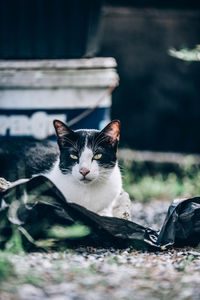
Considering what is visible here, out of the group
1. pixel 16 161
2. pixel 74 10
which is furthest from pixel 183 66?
pixel 16 161

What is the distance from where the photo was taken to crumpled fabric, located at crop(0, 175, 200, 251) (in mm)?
2146

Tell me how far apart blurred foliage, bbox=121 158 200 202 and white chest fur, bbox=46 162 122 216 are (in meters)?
1.50

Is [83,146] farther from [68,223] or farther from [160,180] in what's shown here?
[160,180]

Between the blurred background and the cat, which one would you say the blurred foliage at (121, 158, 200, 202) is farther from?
the cat

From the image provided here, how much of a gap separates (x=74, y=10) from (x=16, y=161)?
4.39 ft

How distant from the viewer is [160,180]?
4.71 meters

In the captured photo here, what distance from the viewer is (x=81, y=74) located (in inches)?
137

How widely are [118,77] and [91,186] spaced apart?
51.2 inches

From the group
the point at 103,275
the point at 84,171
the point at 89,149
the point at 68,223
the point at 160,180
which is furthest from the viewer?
the point at 160,180

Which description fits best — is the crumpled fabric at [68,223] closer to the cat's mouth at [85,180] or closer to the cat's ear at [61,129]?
the cat's mouth at [85,180]

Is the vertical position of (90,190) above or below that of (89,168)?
below

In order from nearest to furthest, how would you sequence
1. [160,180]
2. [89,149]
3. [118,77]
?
[89,149] < [118,77] < [160,180]

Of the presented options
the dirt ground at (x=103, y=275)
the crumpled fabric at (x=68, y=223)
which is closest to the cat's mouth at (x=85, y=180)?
the crumpled fabric at (x=68, y=223)

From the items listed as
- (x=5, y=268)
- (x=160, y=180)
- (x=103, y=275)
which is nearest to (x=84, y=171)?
(x=103, y=275)
